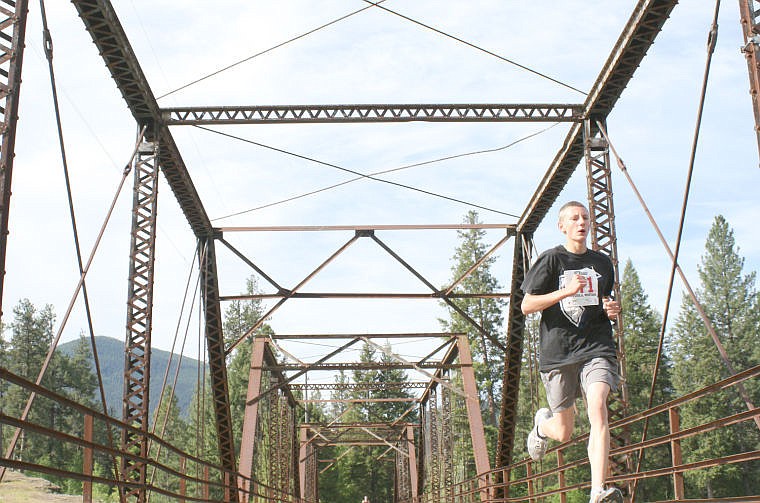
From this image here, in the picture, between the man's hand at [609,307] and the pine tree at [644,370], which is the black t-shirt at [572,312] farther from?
the pine tree at [644,370]

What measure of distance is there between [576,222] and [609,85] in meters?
8.89

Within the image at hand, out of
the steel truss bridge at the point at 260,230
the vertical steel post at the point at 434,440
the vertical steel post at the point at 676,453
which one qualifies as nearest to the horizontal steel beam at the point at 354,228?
the steel truss bridge at the point at 260,230

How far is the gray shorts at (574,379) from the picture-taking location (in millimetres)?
5812

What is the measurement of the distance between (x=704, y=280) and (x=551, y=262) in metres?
58.5

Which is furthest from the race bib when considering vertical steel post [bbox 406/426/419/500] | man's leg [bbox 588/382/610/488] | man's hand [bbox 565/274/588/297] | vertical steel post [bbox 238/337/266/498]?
vertical steel post [bbox 406/426/419/500]

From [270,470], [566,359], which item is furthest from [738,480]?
[566,359]

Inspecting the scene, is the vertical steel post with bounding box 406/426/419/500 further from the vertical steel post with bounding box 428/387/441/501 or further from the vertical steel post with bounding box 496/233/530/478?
the vertical steel post with bounding box 496/233/530/478

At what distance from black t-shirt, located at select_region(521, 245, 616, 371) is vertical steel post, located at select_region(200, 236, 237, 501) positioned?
14.4 m

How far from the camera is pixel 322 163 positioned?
17547 mm

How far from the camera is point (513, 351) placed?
21.4 meters

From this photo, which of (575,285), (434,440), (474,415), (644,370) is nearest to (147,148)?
(575,285)

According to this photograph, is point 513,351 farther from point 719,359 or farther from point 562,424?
point 719,359

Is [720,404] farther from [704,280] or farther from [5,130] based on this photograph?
[5,130]

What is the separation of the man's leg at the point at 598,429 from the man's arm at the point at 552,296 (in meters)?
0.58
